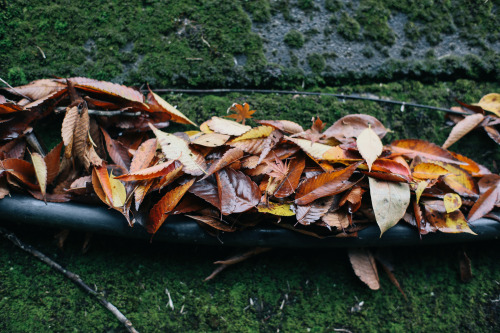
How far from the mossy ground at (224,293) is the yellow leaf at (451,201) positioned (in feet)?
0.99

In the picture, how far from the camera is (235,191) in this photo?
1131mm

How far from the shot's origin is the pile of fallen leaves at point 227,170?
1.12 meters

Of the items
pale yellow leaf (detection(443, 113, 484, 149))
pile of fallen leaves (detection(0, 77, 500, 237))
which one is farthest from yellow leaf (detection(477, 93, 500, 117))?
pile of fallen leaves (detection(0, 77, 500, 237))

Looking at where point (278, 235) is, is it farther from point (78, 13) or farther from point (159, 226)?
point (78, 13)

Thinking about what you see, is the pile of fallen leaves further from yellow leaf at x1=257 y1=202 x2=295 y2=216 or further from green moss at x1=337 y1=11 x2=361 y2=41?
green moss at x1=337 y1=11 x2=361 y2=41

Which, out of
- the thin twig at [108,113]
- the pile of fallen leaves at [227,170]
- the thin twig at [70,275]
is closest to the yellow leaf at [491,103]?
the pile of fallen leaves at [227,170]

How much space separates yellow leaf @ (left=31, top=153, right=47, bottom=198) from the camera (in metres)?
1.17

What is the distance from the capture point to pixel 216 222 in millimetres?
1141

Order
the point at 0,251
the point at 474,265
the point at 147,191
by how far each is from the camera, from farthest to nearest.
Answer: the point at 474,265
the point at 0,251
the point at 147,191

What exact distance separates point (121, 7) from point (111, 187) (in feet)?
3.08

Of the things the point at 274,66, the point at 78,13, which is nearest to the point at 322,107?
the point at 274,66

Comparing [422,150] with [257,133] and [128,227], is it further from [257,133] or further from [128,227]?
[128,227]

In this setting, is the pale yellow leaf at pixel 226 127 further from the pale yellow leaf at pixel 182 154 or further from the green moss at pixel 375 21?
the green moss at pixel 375 21

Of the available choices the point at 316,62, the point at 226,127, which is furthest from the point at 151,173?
the point at 316,62
